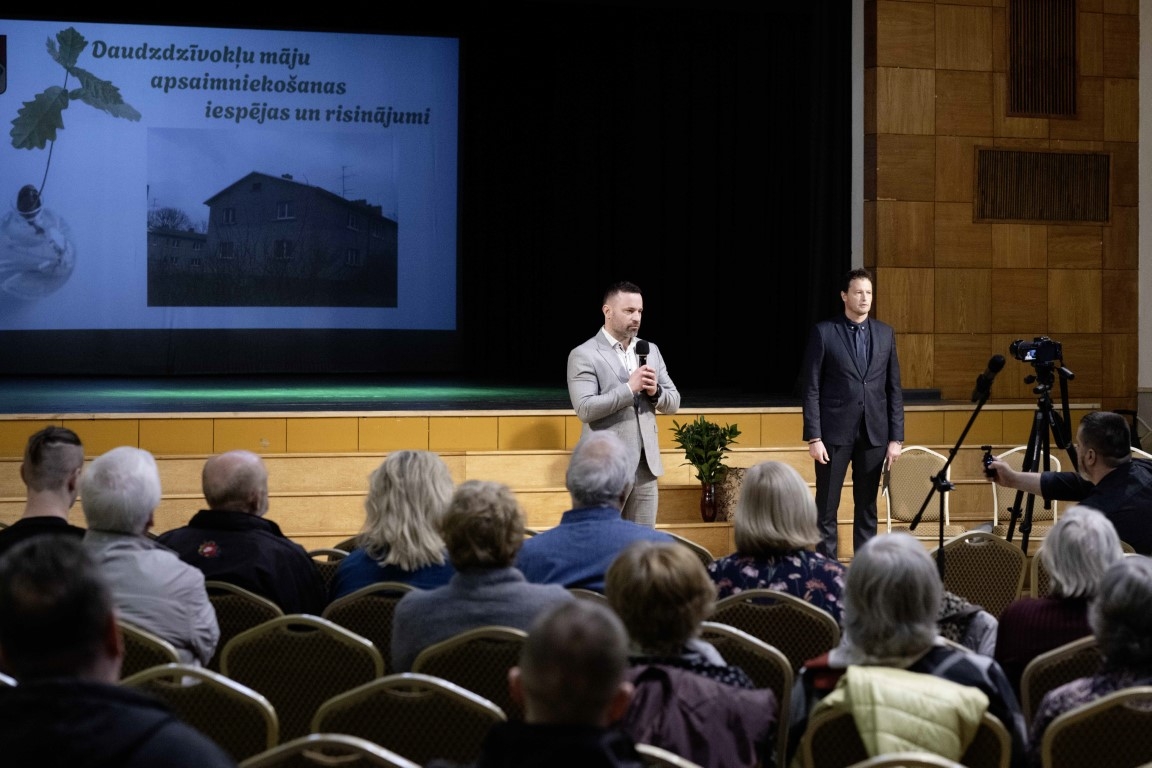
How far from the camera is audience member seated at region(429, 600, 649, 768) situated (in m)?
1.69

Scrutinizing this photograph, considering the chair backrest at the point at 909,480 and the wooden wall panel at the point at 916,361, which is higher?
the wooden wall panel at the point at 916,361

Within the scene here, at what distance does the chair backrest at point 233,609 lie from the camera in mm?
3209

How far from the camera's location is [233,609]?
10.7 feet

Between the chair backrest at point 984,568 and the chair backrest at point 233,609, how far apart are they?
2071mm

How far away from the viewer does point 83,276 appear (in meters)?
10.5

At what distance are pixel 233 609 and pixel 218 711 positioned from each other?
94cm

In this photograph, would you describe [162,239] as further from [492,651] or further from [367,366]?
[492,651]

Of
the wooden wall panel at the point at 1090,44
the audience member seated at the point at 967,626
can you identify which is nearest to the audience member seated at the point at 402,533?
the audience member seated at the point at 967,626

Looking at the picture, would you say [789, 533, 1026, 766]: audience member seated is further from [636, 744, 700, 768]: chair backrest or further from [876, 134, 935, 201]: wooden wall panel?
[876, 134, 935, 201]: wooden wall panel

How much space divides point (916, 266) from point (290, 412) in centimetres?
437

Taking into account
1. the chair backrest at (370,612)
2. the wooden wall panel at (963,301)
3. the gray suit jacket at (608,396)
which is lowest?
the chair backrest at (370,612)

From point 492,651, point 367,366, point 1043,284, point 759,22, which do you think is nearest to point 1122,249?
point 1043,284

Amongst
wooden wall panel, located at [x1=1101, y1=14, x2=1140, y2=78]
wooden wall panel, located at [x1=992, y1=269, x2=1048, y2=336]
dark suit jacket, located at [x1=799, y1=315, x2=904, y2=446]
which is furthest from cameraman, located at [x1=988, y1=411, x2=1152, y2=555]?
wooden wall panel, located at [x1=1101, y1=14, x2=1140, y2=78]

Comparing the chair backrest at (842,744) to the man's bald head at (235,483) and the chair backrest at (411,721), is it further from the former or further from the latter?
the man's bald head at (235,483)
